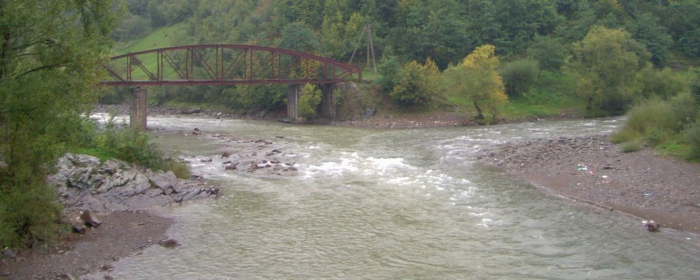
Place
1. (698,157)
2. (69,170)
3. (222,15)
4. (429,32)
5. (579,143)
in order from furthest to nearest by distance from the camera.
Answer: (222,15)
(429,32)
(579,143)
(698,157)
(69,170)

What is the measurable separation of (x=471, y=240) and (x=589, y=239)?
12.6 feet

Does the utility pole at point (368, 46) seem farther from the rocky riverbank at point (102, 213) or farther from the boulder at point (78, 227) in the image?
the boulder at point (78, 227)

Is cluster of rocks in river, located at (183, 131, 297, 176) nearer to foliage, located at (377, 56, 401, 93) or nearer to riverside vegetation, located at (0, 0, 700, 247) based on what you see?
riverside vegetation, located at (0, 0, 700, 247)

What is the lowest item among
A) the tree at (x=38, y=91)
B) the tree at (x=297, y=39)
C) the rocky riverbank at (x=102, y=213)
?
the rocky riverbank at (x=102, y=213)

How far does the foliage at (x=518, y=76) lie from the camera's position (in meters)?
72.7

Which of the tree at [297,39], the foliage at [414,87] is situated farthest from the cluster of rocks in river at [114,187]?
the tree at [297,39]

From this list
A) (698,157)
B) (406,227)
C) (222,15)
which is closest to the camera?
(406,227)

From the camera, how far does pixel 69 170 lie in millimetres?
23219

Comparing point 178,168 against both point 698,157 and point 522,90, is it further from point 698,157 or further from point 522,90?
point 522,90

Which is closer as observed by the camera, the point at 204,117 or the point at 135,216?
the point at 135,216

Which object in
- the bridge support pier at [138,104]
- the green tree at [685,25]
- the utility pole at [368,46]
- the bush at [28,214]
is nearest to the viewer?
the bush at [28,214]

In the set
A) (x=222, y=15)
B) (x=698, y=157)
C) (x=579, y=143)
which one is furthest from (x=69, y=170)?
(x=222, y=15)

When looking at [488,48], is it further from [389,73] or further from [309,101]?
[309,101]

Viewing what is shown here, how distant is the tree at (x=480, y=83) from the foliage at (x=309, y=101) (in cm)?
1580
